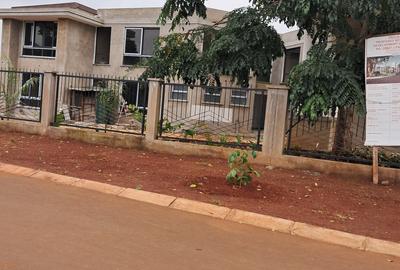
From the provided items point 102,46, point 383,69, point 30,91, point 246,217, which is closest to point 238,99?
point 383,69

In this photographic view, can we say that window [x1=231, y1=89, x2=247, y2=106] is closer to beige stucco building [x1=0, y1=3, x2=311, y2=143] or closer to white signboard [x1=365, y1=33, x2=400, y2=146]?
white signboard [x1=365, y1=33, x2=400, y2=146]

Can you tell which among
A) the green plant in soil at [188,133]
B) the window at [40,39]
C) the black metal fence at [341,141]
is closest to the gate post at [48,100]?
the green plant in soil at [188,133]

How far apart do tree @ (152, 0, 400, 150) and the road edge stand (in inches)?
141

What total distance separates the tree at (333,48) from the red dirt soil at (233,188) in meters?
1.45

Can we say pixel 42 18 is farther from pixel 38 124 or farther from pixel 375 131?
pixel 375 131

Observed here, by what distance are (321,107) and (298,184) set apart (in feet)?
5.49

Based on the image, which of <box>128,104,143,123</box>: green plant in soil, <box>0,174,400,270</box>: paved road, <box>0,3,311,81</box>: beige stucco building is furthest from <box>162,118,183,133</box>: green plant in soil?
<box>0,3,311,81</box>: beige stucco building

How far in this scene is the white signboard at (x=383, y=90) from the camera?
A: 8641 millimetres

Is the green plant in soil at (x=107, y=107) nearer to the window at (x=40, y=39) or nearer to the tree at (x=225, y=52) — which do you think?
the tree at (x=225, y=52)

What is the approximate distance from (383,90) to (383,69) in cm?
37

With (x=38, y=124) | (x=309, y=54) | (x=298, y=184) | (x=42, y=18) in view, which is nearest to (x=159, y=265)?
(x=298, y=184)

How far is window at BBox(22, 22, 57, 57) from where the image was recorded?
25797 mm

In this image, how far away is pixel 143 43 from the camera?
2461 cm

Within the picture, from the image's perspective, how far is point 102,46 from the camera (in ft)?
87.9
